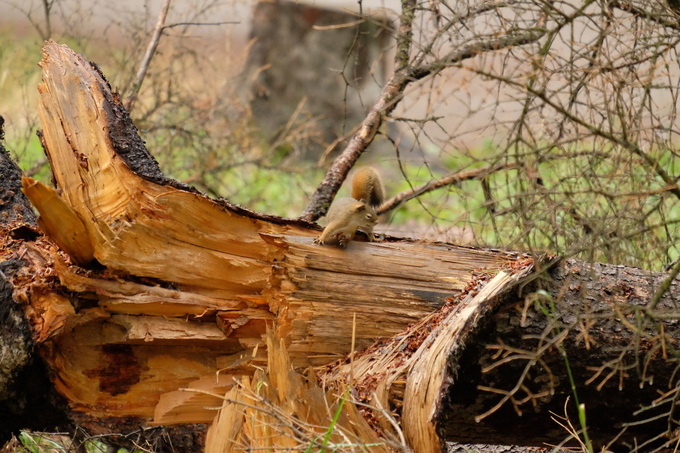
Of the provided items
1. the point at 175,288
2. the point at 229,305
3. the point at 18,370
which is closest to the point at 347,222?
the point at 229,305

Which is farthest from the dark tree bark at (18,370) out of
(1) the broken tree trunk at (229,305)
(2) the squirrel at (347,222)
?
(2) the squirrel at (347,222)

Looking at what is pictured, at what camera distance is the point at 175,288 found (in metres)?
2.76

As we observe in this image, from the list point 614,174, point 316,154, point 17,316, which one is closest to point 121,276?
point 17,316

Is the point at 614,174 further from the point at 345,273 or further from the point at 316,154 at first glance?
the point at 316,154

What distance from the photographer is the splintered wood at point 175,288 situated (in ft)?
8.45

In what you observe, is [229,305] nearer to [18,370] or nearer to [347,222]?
Result: [347,222]

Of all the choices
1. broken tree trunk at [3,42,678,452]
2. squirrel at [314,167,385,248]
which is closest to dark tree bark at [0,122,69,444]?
broken tree trunk at [3,42,678,452]

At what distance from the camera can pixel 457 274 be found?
295cm

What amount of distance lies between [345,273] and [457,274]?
0.50m

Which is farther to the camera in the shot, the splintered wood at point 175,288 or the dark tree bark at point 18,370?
the splintered wood at point 175,288

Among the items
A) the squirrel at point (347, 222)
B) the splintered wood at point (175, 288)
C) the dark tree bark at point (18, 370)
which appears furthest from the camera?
the squirrel at point (347, 222)

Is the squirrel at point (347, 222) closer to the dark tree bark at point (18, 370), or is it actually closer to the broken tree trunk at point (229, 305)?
the broken tree trunk at point (229, 305)

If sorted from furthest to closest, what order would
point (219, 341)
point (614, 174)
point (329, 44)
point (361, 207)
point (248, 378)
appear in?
1. point (329, 44)
2. point (361, 207)
3. point (219, 341)
4. point (248, 378)
5. point (614, 174)

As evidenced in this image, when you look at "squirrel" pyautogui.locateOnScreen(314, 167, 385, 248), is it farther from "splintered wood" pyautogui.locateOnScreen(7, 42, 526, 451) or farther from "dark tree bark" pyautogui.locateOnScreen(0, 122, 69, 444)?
"dark tree bark" pyautogui.locateOnScreen(0, 122, 69, 444)
